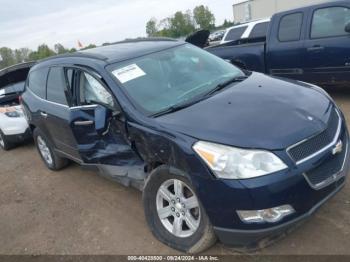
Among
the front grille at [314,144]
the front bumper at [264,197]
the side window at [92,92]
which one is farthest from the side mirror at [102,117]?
the front grille at [314,144]

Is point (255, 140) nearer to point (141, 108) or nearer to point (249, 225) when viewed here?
point (249, 225)

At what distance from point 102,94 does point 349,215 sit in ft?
8.87

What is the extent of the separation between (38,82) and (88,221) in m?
2.55

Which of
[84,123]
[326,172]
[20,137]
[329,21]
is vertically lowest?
[20,137]

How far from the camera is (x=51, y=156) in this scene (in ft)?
19.6

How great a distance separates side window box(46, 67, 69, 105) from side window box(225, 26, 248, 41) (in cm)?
531

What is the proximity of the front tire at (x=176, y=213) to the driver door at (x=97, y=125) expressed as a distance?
52 cm

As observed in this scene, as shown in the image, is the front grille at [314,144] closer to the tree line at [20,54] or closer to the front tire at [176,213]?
the front tire at [176,213]

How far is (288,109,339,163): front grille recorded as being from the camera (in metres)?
2.90

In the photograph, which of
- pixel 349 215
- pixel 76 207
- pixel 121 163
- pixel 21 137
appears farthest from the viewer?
pixel 21 137

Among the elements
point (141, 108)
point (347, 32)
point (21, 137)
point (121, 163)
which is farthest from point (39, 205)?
point (347, 32)

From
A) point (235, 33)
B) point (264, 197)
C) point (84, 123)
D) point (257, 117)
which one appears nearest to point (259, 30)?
point (235, 33)

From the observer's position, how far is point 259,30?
8977mm

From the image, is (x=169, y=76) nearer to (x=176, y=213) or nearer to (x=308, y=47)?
(x=176, y=213)
